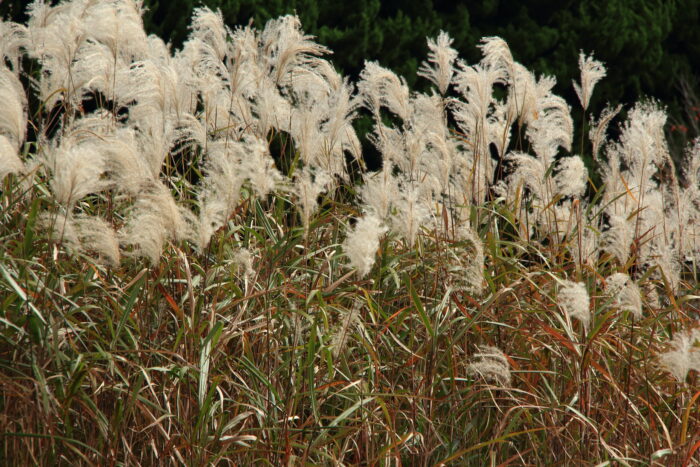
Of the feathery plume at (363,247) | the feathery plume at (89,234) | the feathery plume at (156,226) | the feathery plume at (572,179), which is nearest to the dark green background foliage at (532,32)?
the feathery plume at (572,179)

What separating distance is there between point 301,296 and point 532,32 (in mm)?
7368

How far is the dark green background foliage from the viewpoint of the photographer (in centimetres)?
817

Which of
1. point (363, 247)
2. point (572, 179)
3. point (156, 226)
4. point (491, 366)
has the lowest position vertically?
point (491, 366)

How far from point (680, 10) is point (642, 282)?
8.52 meters

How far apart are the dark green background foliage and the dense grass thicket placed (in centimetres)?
393

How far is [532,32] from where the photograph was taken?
9.74 meters

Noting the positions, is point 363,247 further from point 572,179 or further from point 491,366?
point 572,179

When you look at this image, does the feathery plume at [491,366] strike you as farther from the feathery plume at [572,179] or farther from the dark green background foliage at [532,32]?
the dark green background foliage at [532,32]

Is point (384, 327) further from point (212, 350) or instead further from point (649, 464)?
point (649, 464)

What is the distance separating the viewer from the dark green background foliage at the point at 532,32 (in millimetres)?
8172

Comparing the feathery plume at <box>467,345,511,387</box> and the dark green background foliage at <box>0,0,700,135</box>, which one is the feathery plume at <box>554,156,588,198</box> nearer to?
the feathery plume at <box>467,345,511,387</box>

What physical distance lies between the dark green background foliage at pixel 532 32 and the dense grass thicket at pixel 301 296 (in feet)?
12.9

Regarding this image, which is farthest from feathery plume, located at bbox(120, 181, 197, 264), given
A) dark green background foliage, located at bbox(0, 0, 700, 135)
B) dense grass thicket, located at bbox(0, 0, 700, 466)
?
dark green background foliage, located at bbox(0, 0, 700, 135)

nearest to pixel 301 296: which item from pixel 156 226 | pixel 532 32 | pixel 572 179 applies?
pixel 156 226
